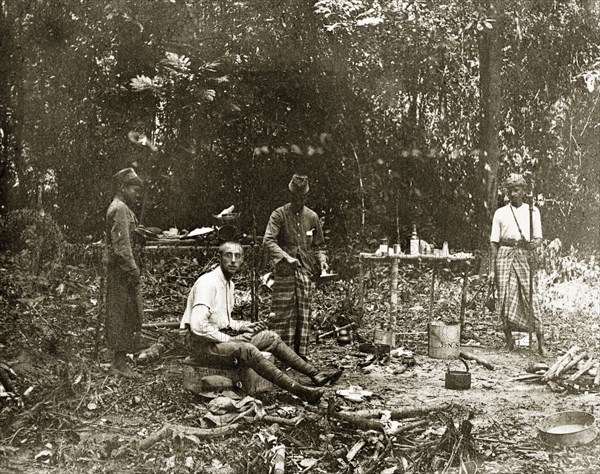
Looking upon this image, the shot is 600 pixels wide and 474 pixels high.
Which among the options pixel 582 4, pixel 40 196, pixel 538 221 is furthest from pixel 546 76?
pixel 40 196

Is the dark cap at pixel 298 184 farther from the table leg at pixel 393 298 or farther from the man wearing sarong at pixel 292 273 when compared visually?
the table leg at pixel 393 298

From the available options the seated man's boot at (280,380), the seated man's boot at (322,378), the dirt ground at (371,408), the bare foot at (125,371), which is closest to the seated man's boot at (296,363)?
the seated man's boot at (322,378)

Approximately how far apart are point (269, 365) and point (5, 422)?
187cm

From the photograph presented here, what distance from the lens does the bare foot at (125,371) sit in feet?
19.1

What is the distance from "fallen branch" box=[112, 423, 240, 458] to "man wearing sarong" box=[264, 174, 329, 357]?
1956 mm

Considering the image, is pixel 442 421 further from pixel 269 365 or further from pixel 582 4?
pixel 582 4

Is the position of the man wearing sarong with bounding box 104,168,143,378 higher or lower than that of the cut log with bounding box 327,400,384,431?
higher

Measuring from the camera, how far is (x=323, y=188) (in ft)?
33.6

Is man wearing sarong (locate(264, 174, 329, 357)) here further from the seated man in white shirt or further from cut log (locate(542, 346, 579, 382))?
cut log (locate(542, 346, 579, 382))

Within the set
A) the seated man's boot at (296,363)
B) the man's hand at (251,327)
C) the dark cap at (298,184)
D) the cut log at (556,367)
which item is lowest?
the cut log at (556,367)

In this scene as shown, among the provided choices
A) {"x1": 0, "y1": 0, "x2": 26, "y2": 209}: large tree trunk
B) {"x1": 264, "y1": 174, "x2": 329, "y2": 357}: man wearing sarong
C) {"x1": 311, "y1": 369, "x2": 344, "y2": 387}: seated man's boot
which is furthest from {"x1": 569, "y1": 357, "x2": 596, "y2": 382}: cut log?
{"x1": 0, "y1": 0, "x2": 26, "y2": 209}: large tree trunk

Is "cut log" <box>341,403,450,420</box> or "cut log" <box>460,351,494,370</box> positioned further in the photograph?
"cut log" <box>460,351,494,370</box>

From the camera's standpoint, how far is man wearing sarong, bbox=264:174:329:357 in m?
6.44

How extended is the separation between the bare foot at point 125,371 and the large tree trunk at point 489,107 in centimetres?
594
